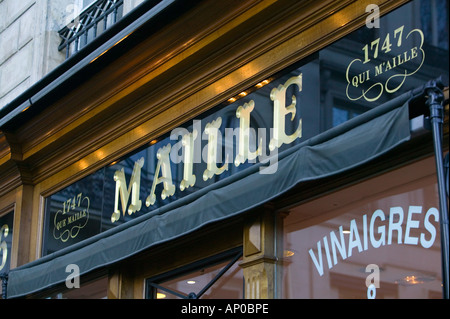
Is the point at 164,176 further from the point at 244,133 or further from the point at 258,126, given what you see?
the point at 258,126

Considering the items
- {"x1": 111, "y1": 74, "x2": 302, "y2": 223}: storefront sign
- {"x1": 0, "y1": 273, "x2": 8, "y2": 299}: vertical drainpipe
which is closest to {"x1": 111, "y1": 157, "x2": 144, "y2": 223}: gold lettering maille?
{"x1": 111, "y1": 74, "x2": 302, "y2": 223}: storefront sign

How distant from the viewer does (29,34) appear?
13.6 meters

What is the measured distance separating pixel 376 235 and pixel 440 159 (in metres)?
1.23

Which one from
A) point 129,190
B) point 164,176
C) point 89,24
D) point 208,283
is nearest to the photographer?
point 208,283

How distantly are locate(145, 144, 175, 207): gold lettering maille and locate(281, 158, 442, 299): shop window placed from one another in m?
1.89

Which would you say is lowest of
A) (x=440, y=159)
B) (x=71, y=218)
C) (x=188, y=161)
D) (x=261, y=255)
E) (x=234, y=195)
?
(x=261, y=255)

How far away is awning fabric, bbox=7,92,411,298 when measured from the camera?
7016 millimetres

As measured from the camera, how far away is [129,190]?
1045cm

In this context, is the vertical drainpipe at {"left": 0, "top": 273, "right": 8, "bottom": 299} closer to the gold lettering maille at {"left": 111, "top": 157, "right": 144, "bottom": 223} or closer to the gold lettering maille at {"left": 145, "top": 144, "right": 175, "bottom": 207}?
the gold lettering maille at {"left": 111, "top": 157, "right": 144, "bottom": 223}

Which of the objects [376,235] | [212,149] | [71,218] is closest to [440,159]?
[376,235]

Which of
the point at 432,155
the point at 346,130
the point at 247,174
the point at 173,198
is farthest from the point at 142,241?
the point at 432,155
